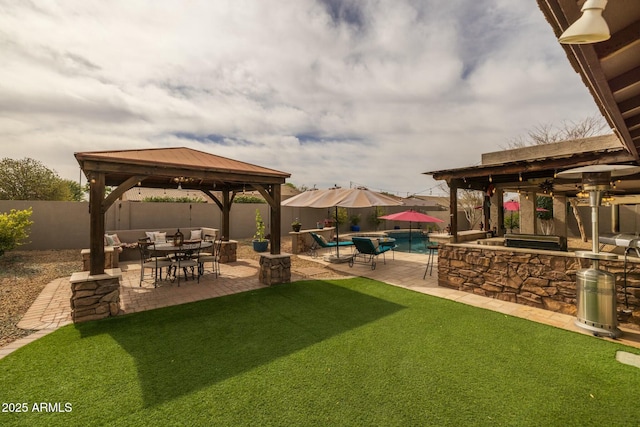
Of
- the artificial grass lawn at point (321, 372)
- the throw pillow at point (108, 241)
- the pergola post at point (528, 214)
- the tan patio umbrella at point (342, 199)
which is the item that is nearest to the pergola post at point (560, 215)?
the pergola post at point (528, 214)

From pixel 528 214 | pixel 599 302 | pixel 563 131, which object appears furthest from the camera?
pixel 563 131

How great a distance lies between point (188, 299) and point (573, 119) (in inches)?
865

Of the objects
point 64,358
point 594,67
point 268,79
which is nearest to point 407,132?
point 268,79

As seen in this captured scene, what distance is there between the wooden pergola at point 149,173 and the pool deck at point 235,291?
103cm

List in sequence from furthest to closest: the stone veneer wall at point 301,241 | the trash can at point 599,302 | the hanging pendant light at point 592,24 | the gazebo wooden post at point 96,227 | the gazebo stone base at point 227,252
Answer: the stone veneer wall at point 301,241
the gazebo stone base at point 227,252
the gazebo wooden post at point 96,227
the trash can at point 599,302
the hanging pendant light at point 592,24

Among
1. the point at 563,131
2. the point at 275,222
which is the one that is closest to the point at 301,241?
the point at 275,222

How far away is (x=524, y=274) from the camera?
17.9 ft

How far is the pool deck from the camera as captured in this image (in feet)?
14.5

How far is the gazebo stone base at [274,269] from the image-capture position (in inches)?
267

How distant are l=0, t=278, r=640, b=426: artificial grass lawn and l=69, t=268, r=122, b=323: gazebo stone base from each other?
251 mm

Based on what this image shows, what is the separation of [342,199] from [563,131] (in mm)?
16841

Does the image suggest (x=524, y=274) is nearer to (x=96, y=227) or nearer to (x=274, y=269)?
(x=274, y=269)

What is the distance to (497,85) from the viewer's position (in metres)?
7.68

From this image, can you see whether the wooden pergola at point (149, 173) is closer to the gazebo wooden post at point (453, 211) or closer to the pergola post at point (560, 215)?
the gazebo wooden post at point (453, 211)
